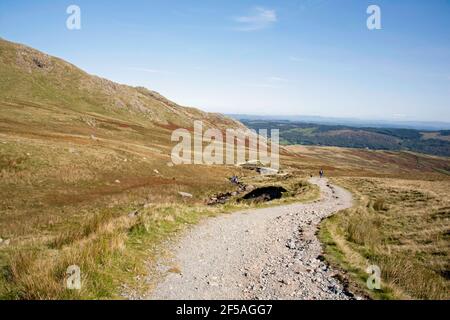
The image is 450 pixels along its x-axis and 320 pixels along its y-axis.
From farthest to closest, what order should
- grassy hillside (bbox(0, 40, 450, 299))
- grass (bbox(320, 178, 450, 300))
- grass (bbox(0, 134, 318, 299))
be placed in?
grass (bbox(320, 178, 450, 300)) → grassy hillside (bbox(0, 40, 450, 299)) → grass (bbox(0, 134, 318, 299))

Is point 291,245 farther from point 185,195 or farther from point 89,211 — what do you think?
point 185,195

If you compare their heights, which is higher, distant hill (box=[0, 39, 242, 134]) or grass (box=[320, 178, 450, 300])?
distant hill (box=[0, 39, 242, 134])

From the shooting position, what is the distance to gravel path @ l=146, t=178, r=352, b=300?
9280mm

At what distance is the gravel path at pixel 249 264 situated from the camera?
9280mm

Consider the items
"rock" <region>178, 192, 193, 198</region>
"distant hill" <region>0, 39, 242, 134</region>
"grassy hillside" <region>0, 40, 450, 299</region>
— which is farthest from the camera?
"distant hill" <region>0, 39, 242, 134</region>

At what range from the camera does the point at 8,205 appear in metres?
26.4

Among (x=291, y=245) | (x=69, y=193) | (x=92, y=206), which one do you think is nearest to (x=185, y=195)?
(x=92, y=206)

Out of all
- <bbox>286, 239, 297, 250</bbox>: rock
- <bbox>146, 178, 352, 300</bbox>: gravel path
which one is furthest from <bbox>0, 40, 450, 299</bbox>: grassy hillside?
<bbox>286, 239, 297, 250</bbox>: rock

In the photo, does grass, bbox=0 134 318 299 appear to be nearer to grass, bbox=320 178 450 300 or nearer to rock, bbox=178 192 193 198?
rock, bbox=178 192 193 198

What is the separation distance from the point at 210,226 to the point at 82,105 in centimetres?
11055

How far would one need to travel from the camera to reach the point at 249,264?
38.3ft

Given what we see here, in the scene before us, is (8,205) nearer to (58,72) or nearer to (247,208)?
(247,208)

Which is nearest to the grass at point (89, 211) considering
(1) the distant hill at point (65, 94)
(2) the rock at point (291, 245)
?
(2) the rock at point (291, 245)

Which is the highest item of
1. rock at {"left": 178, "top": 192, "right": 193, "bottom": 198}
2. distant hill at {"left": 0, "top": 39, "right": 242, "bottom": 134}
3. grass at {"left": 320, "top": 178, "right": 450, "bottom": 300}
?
distant hill at {"left": 0, "top": 39, "right": 242, "bottom": 134}
